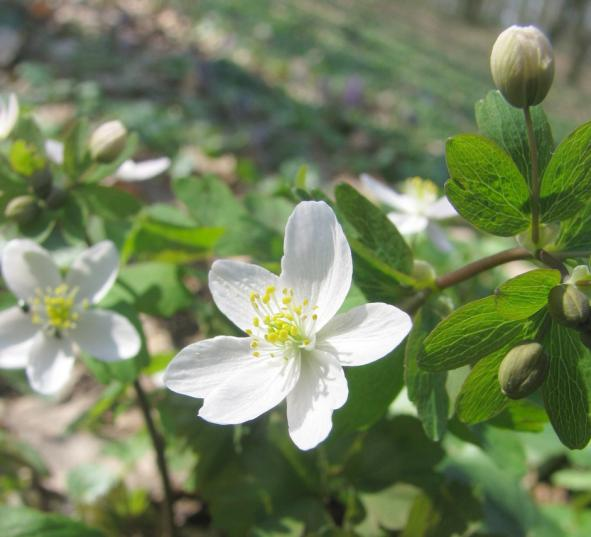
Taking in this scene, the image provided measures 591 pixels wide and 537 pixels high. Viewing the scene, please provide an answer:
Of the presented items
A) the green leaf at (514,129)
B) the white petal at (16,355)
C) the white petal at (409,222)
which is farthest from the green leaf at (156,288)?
the green leaf at (514,129)

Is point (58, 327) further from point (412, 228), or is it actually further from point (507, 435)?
point (507, 435)

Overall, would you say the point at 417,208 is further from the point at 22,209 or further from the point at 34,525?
the point at 34,525

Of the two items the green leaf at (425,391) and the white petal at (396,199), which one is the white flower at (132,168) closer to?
the white petal at (396,199)

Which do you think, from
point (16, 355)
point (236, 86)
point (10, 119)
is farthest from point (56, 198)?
point (236, 86)

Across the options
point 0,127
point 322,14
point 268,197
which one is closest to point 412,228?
point 268,197

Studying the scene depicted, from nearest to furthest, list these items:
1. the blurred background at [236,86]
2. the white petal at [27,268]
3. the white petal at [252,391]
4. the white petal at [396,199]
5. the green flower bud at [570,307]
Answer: the green flower bud at [570,307], the white petal at [252,391], the white petal at [27,268], the white petal at [396,199], the blurred background at [236,86]
